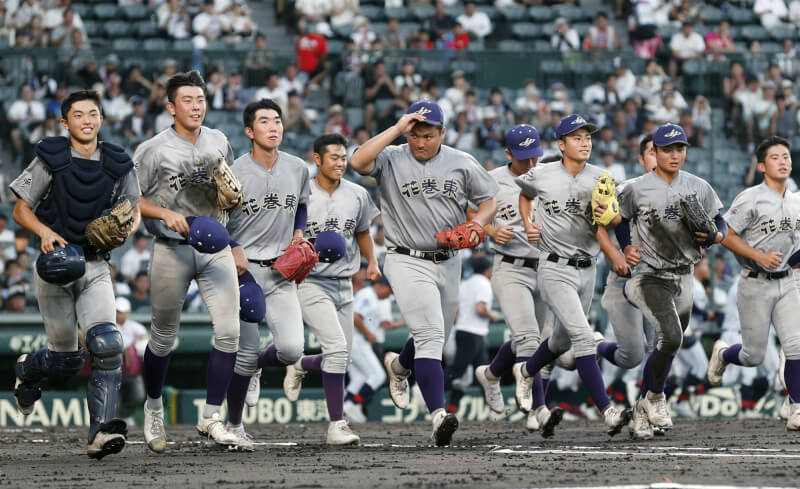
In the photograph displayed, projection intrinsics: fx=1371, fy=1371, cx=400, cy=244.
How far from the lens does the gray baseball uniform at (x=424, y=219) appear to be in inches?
365

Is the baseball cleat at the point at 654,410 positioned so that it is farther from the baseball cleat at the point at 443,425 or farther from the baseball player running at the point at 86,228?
the baseball player running at the point at 86,228

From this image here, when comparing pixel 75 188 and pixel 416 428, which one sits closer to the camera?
pixel 75 188

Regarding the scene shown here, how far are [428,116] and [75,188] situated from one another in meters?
2.45

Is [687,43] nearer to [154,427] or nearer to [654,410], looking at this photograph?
[654,410]

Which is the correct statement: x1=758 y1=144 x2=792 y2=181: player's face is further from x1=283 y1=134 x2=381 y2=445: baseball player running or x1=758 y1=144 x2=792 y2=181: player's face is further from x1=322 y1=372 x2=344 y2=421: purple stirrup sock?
x1=322 y1=372 x2=344 y2=421: purple stirrup sock

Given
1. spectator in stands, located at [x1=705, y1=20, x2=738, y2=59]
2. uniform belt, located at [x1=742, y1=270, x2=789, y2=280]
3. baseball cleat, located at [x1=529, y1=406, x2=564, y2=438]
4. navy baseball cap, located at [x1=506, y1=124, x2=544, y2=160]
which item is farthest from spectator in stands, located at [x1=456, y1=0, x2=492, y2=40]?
baseball cleat, located at [x1=529, y1=406, x2=564, y2=438]

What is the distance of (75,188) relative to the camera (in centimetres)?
803

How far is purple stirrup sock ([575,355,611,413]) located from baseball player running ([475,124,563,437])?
0.62 metres

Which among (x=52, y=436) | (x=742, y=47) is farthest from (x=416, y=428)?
(x=742, y=47)

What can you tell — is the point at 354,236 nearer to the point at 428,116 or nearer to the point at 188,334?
the point at 428,116

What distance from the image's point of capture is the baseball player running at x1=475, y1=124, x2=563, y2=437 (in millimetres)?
10844

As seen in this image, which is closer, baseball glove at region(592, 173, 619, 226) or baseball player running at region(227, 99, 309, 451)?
baseball player running at region(227, 99, 309, 451)

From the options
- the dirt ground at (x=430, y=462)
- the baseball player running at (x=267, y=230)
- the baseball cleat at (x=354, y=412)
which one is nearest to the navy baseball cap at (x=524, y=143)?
the baseball player running at (x=267, y=230)

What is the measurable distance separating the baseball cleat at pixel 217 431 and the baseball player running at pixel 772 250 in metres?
4.05
